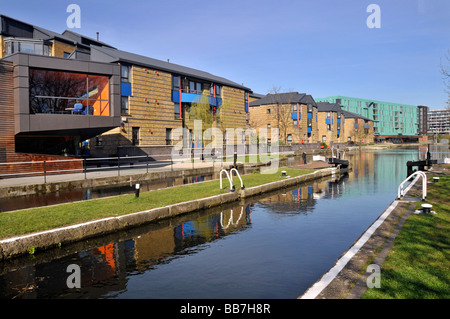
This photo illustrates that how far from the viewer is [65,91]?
2250 centimetres

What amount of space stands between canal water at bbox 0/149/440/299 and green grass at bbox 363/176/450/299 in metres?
1.43

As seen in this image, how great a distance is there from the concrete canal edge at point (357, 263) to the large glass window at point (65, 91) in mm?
18510

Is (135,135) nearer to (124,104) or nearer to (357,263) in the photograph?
(124,104)

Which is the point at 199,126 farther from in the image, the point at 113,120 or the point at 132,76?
the point at 113,120

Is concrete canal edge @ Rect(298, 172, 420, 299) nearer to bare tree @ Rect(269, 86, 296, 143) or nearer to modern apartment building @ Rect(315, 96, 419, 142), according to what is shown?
bare tree @ Rect(269, 86, 296, 143)

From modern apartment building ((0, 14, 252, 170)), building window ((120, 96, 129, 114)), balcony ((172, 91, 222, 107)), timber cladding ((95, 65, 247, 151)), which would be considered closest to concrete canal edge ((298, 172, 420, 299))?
modern apartment building ((0, 14, 252, 170))

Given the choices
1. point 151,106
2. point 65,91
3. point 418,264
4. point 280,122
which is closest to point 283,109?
point 280,122

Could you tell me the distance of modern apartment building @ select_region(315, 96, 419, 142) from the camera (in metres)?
130

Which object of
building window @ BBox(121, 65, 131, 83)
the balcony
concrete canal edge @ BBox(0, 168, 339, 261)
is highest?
building window @ BBox(121, 65, 131, 83)

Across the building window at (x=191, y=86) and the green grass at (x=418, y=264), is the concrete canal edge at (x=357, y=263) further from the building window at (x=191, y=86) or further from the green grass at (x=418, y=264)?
the building window at (x=191, y=86)

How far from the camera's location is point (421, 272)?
5676 mm

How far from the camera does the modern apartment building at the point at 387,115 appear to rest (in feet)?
428

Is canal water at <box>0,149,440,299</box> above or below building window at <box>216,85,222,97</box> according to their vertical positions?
below
